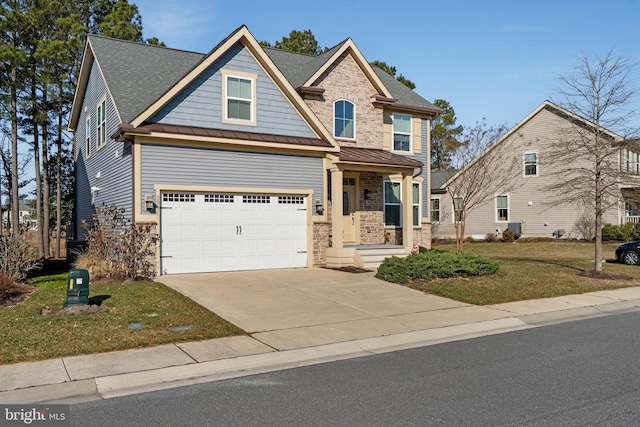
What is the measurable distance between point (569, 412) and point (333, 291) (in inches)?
328

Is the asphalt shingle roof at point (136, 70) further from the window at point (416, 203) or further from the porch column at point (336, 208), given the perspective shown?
the window at point (416, 203)

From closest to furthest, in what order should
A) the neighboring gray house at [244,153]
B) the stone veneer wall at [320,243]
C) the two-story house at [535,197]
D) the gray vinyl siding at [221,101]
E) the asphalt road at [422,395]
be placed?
the asphalt road at [422,395] < the neighboring gray house at [244,153] < the gray vinyl siding at [221,101] < the stone veneer wall at [320,243] < the two-story house at [535,197]

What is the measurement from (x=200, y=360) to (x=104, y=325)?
2.59m

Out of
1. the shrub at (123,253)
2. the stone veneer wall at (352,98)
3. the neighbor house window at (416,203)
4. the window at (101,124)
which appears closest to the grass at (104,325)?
the shrub at (123,253)

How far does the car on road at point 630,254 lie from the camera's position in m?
20.1

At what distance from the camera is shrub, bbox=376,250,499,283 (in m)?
14.7

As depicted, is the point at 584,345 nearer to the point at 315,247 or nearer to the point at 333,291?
the point at 333,291

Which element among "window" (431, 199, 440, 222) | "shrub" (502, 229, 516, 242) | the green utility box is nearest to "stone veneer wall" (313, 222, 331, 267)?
the green utility box

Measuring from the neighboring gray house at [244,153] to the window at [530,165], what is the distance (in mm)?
14979

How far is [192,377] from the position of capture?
22.2 feet

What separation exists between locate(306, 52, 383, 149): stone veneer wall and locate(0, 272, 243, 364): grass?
33.3ft

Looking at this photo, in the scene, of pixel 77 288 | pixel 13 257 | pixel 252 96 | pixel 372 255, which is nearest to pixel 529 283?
pixel 372 255

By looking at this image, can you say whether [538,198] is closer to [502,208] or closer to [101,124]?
[502,208]

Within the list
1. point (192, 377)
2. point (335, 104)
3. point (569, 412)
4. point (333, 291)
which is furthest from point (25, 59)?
point (569, 412)
